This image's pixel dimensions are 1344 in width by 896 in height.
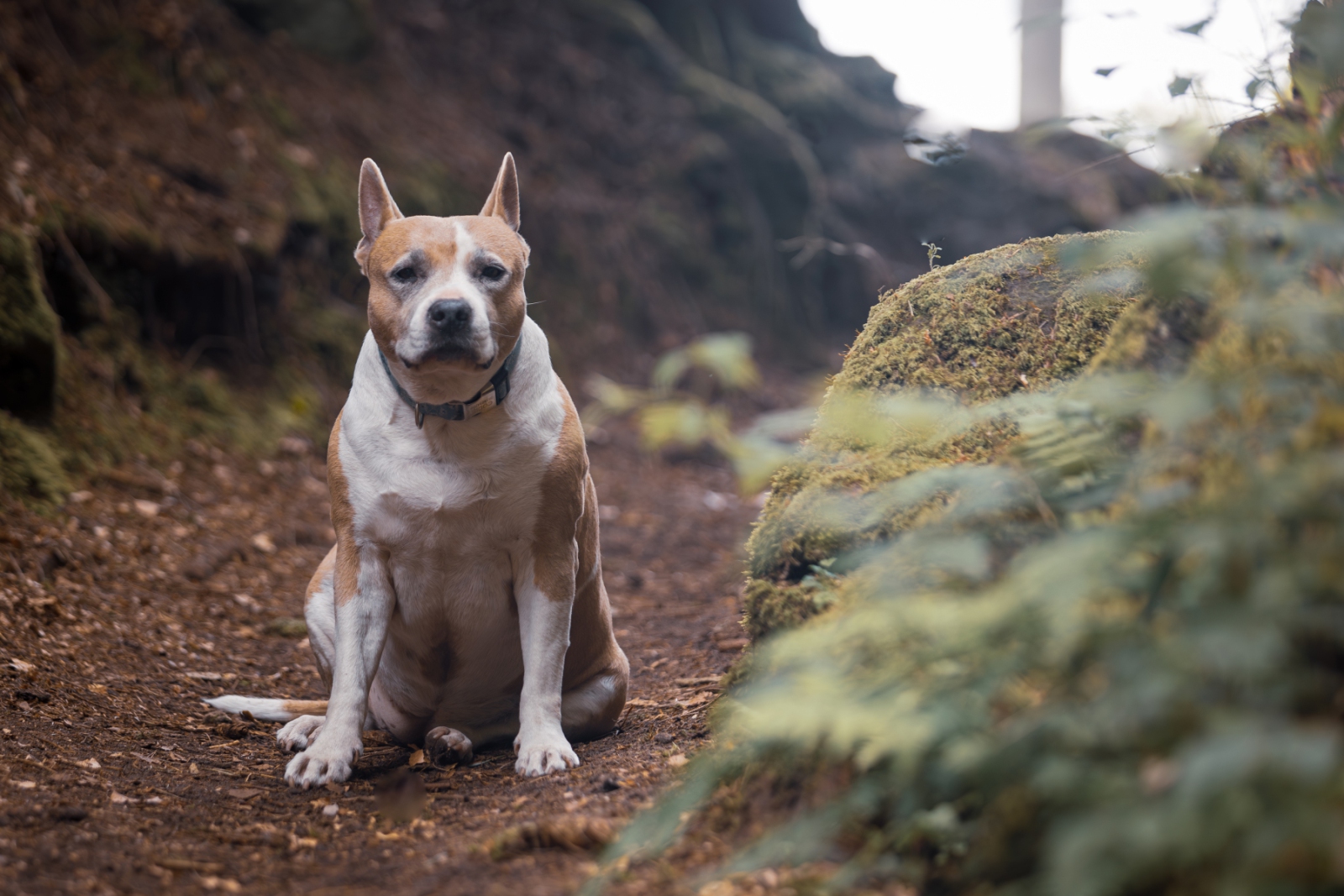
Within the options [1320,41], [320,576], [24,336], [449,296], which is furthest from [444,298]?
[24,336]

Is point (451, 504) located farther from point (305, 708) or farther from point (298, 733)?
point (305, 708)

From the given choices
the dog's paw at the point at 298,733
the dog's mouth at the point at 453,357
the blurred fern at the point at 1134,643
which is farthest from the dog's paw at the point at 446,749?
the blurred fern at the point at 1134,643

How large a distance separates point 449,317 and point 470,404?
0.30 meters

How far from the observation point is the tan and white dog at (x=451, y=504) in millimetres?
3229

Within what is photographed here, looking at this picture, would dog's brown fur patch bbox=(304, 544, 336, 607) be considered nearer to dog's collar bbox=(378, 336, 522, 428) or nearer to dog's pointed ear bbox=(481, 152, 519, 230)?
dog's collar bbox=(378, 336, 522, 428)

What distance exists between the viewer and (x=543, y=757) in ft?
10.4

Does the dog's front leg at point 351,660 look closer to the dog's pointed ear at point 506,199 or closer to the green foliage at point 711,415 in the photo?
the dog's pointed ear at point 506,199

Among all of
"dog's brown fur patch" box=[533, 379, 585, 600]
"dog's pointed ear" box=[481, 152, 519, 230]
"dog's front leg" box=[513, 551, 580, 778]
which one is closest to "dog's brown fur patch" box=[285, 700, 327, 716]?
"dog's front leg" box=[513, 551, 580, 778]

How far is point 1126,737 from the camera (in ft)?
4.33

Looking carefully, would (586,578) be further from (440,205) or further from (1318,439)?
(440,205)

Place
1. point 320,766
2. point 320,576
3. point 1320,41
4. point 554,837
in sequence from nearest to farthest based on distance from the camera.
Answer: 1. point 1320,41
2. point 554,837
3. point 320,766
4. point 320,576

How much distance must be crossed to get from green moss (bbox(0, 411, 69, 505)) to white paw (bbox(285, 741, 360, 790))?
2.72 metres

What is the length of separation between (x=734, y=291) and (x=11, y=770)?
1149 cm

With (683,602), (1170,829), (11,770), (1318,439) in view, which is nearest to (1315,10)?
(1318,439)
